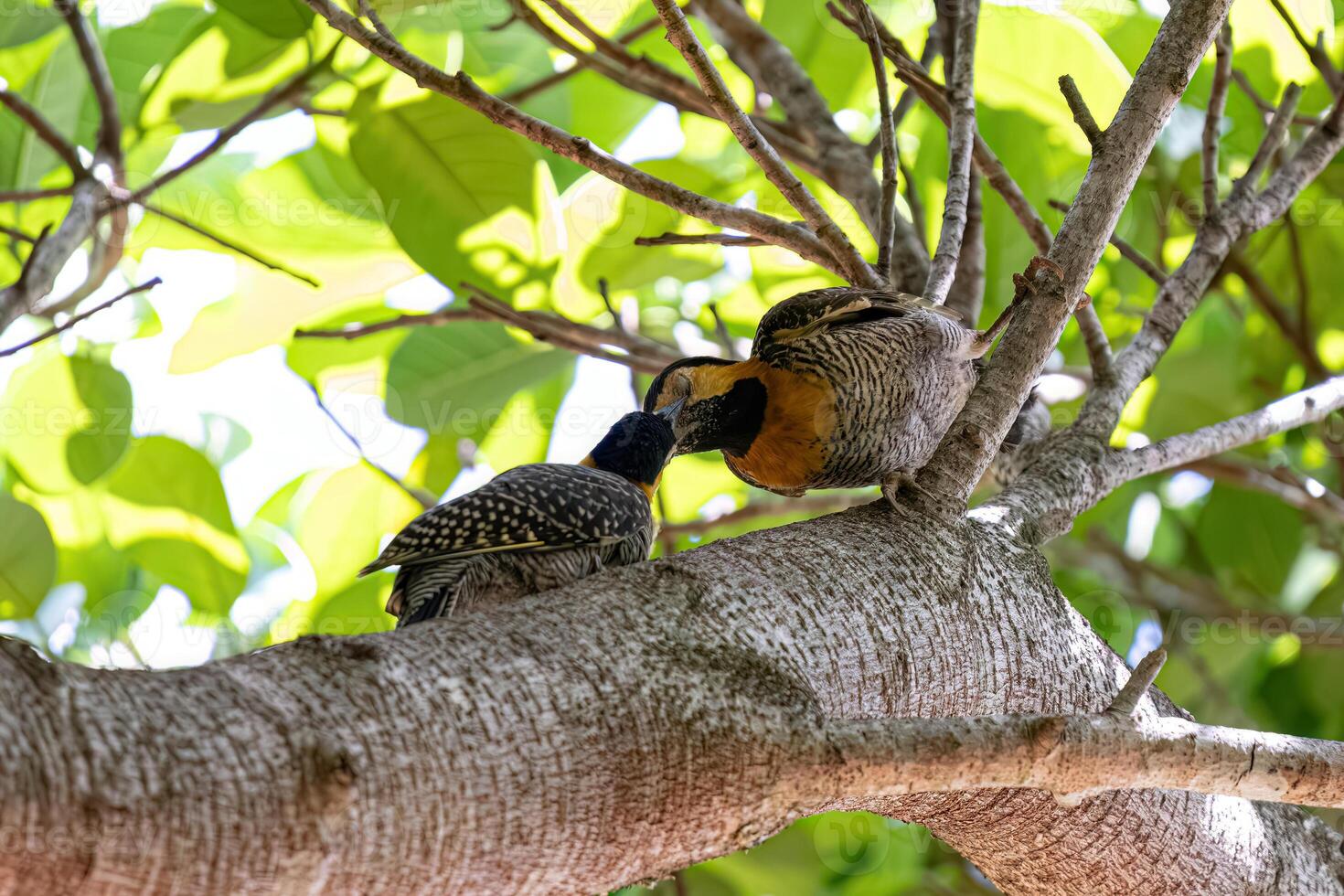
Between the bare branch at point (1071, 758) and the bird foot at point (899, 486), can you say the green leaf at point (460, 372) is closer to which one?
the bird foot at point (899, 486)

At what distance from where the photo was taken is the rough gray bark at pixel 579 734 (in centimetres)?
88

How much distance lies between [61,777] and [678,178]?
8.42 ft

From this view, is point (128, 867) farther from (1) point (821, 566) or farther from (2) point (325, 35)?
(2) point (325, 35)

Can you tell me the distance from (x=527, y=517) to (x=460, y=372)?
4.77 ft

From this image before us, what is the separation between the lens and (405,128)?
2826 millimetres

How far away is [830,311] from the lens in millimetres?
2523

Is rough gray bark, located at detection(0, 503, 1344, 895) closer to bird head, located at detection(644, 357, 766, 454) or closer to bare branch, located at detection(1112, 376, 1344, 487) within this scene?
bare branch, located at detection(1112, 376, 1344, 487)

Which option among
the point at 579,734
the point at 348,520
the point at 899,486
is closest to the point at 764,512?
the point at 348,520

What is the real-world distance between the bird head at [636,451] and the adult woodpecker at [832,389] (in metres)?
0.16

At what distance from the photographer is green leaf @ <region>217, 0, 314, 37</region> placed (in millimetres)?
2707

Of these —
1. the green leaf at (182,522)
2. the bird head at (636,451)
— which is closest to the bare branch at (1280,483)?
the bird head at (636,451)

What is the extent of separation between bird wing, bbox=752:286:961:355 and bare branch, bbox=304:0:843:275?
44 centimetres

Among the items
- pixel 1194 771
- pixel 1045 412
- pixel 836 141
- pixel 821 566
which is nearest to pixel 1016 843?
pixel 1194 771

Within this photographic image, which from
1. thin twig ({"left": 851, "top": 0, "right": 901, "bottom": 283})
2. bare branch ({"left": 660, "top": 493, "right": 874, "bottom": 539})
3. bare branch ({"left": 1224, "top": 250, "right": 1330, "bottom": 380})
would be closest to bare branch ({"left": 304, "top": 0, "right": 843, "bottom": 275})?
thin twig ({"left": 851, "top": 0, "right": 901, "bottom": 283})
